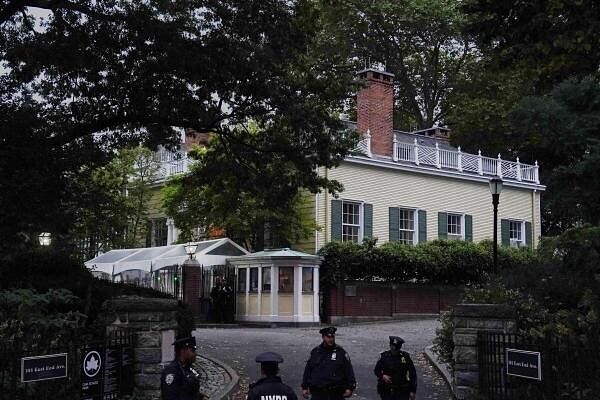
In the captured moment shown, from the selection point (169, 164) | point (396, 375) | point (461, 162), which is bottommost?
point (396, 375)

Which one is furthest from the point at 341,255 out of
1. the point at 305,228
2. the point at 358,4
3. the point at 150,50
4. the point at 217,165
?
the point at 358,4

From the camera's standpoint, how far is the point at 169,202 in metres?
30.1

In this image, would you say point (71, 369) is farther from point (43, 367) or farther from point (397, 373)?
point (397, 373)

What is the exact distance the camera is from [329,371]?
898cm

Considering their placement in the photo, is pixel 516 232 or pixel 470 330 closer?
pixel 470 330

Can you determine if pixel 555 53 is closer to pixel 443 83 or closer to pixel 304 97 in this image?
pixel 304 97

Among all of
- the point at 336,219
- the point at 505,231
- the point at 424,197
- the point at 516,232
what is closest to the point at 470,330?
the point at 336,219

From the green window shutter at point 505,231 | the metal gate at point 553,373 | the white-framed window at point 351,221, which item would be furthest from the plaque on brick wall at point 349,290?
the metal gate at point 553,373

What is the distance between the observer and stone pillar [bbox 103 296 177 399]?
10.8 m

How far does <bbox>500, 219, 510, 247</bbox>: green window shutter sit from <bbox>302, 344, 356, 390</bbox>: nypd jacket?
28.9 meters

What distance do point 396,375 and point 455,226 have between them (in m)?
26.7

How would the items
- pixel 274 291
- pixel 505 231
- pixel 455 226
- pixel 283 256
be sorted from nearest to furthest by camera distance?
1. pixel 283 256
2. pixel 274 291
3. pixel 455 226
4. pixel 505 231

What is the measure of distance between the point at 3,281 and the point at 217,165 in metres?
6.05

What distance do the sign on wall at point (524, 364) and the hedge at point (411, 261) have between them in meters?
18.4
